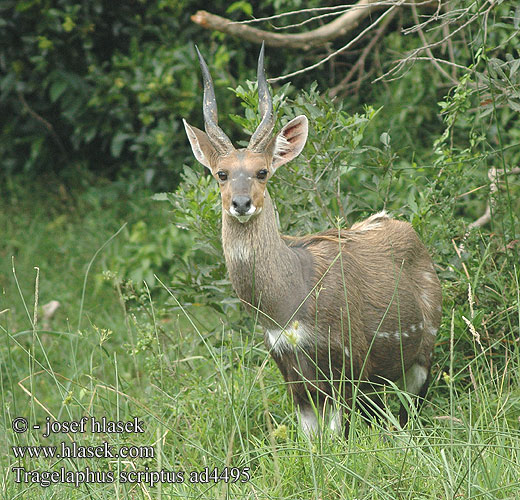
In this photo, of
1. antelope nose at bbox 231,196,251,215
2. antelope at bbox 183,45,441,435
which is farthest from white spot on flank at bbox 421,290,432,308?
antelope nose at bbox 231,196,251,215

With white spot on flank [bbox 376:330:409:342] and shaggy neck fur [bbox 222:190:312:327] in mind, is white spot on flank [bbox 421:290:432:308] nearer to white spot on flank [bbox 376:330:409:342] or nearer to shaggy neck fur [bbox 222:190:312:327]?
white spot on flank [bbox 376:330:409:342]

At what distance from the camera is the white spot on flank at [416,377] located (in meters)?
4.56

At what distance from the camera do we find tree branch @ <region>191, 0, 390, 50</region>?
19.9 feet

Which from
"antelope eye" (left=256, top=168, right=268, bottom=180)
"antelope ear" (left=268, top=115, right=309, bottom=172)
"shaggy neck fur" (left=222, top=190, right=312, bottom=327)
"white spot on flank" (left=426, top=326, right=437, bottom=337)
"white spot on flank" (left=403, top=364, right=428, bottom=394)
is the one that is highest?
"antelope ear" (left=268, top=115, right=309, bottom=172)

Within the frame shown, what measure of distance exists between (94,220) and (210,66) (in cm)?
186

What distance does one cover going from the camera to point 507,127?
735cm

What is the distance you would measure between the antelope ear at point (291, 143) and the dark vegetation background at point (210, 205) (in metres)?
0.42

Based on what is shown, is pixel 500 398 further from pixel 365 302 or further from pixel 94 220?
pixel 94 220

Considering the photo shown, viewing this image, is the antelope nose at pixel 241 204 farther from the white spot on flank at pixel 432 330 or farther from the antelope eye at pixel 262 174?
the white spot on flank at pixel 432 330

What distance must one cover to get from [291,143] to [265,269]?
27.3 inches

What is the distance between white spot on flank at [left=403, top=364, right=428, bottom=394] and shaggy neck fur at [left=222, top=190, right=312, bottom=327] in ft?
2.99

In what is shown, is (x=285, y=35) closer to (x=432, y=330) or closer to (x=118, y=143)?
(x=118, y=143)

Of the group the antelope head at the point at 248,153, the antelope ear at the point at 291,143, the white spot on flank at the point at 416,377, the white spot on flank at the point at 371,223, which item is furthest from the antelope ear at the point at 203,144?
the white spot on flank at the point at 416,377

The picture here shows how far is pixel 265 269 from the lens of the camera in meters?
4.03
